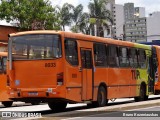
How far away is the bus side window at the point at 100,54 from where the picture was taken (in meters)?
21.1

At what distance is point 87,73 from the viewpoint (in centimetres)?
2003

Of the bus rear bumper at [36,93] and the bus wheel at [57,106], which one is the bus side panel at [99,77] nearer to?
the bus wheel at [57,106]

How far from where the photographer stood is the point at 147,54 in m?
27.5

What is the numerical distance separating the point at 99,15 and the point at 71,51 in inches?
2111

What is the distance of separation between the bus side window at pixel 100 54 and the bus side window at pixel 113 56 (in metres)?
0.48

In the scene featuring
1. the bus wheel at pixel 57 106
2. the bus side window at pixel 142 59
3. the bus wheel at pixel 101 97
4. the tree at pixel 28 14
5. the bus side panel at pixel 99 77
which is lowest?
the bus wheel at pixel 57 106

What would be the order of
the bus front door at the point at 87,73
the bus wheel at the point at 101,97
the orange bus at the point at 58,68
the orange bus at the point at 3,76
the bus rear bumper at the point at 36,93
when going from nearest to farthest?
the bus rear bumper at the point at 36,93, the orange bus at the point at 58,68, the bus front door at the point at 87,73, the bus wheel at the point at 101,97, the orange bus at the point at 3,76

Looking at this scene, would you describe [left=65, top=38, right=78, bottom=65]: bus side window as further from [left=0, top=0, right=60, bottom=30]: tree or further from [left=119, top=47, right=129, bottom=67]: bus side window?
[left=0, top=0, right=60, bottom=30]: tree

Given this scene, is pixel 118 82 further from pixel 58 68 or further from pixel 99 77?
pixel 58 68

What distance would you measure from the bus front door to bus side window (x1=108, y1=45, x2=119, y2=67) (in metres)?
2.13

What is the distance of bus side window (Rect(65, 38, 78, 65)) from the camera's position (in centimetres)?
1858

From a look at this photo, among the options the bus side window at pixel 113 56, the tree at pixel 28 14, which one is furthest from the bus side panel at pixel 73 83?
the tree at pixel 28 14

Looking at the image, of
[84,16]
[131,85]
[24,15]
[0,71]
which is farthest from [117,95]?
[84,16]

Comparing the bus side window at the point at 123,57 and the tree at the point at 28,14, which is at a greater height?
the tree at the point at 28,14
